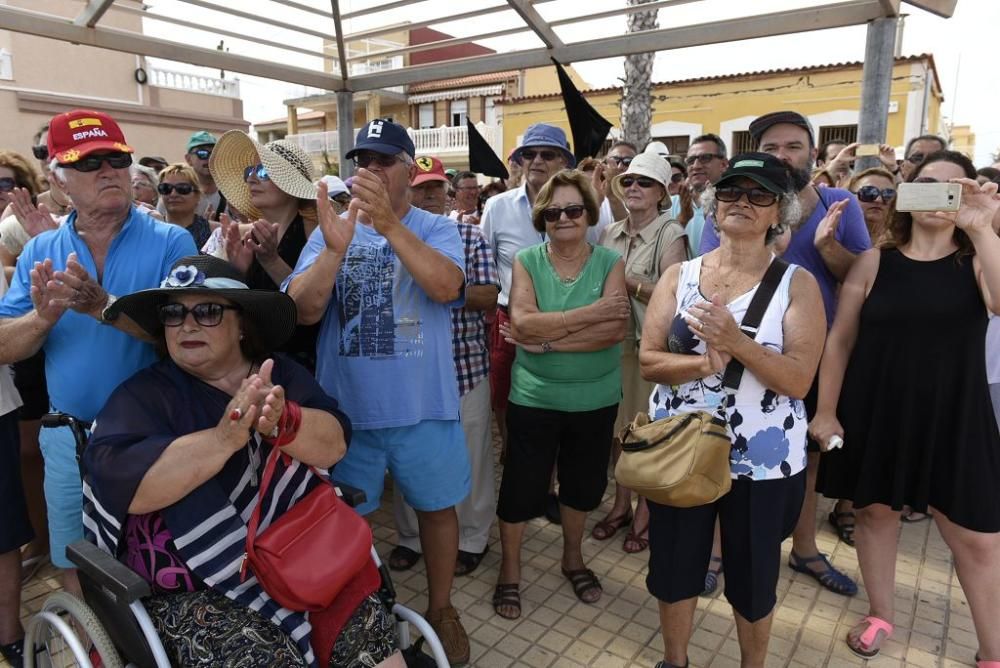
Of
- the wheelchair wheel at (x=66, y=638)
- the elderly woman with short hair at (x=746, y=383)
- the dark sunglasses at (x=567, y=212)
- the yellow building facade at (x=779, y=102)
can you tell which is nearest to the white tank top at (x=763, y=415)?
the elderly woman with short hair at (x=746, y=383)

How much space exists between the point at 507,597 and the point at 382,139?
215 cm

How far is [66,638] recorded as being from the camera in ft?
5.96

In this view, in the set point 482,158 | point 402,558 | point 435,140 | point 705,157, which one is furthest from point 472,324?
point 435,140

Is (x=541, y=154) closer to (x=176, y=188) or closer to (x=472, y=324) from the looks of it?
(x=472, y=324)

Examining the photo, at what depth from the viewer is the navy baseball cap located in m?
2.45

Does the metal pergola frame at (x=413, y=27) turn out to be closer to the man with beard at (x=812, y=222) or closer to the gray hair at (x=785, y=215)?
the man with beard at (x=812, y=222)

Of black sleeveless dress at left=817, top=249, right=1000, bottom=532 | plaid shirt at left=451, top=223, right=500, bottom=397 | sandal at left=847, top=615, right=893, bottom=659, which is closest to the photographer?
black sleeveless dress at left=817, top=249, right=1000, bottom=532

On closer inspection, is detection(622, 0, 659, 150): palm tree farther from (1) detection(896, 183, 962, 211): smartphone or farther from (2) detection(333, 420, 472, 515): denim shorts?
(2) detection(333, 420, 472, 515): denim shorts

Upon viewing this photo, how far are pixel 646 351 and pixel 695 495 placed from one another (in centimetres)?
57

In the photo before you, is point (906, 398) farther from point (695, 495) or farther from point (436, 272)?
point (436, 272)

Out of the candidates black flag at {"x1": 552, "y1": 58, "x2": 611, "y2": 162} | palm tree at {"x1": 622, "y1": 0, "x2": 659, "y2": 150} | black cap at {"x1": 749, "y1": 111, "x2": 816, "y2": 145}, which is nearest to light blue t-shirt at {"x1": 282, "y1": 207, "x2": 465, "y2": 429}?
black cap at {"x1": 749, "y1": 111, "x2": 816, "y2": 145}

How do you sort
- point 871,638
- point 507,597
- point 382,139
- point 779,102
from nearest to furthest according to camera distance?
point 382,139
point 871,638
point 507,597
point 779,102

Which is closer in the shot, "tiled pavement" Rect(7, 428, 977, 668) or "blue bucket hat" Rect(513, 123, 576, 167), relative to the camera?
"tiled pavement" Rect(7, 428, 977, 668)

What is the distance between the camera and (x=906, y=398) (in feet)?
8.27
